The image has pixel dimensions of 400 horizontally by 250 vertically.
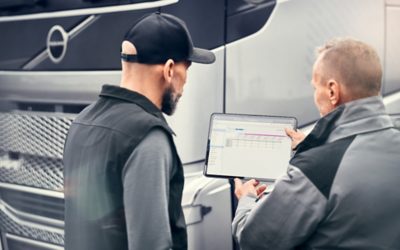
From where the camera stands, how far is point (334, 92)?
5.95 feet

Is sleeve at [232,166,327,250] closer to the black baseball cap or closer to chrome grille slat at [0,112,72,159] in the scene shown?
the black baseball cap

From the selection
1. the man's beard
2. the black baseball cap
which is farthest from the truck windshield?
the man's beard

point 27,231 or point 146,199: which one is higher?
point 146,199

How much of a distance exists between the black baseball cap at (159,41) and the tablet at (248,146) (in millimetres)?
463

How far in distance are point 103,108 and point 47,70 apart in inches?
45.1

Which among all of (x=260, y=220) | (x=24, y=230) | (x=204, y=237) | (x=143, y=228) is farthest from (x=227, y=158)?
(x=24, y=230)

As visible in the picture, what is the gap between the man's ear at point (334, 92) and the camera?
5.93 feet

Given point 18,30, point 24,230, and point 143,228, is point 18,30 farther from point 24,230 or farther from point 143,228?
point 143,228

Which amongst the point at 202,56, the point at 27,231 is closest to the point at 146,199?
the point at 202,56

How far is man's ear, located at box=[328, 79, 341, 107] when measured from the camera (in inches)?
71.1

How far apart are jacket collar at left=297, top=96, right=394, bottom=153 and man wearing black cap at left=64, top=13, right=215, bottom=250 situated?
445 mm

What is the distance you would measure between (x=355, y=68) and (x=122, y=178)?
0.76 metres

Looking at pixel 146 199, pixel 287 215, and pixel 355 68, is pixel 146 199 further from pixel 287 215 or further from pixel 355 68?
pixel 355 68

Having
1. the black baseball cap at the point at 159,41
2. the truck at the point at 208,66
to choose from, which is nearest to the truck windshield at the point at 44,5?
the truck at the point at 208,66
